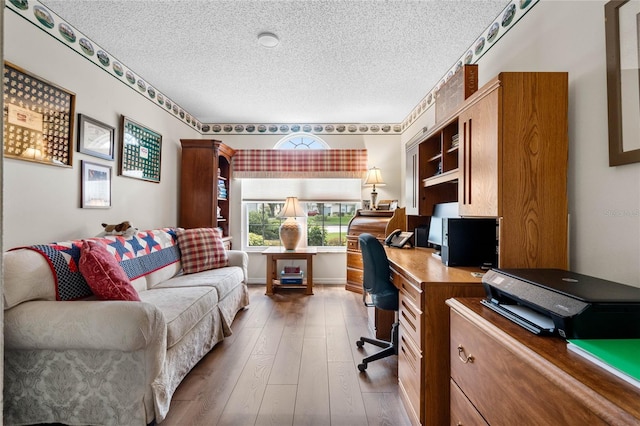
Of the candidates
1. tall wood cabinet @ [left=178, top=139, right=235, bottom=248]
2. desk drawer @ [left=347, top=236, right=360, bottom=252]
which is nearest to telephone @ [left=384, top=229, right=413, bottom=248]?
desk drawer @ [left=347, top=236, right=360, bottom=252]

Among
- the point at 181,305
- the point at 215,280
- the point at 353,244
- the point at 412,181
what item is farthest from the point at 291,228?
the point at 181,305

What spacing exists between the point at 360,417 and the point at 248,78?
3.04m

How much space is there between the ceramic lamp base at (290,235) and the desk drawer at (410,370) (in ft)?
7.97

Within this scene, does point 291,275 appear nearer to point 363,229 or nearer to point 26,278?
point 363,229

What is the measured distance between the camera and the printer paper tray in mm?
885

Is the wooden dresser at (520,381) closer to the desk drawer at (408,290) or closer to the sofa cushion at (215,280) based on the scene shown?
the desk drawer at (408,290)

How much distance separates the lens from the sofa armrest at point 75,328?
4.59 ft

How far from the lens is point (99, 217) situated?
2.40 meters

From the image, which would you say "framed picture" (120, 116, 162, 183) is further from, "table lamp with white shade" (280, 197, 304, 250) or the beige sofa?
"table lamp with white shade" (280, 197, 304, 250)

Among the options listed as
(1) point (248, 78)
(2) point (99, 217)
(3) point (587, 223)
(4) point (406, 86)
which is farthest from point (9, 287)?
(4) point (406, 86)

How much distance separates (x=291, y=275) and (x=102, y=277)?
8.56 ft

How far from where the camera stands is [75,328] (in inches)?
55.5

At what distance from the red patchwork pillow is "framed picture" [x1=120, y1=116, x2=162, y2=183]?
121 cm

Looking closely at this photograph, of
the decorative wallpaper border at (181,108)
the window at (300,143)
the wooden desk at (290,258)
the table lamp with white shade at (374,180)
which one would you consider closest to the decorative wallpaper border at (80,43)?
the decorative wallpaper border at (181,108)
